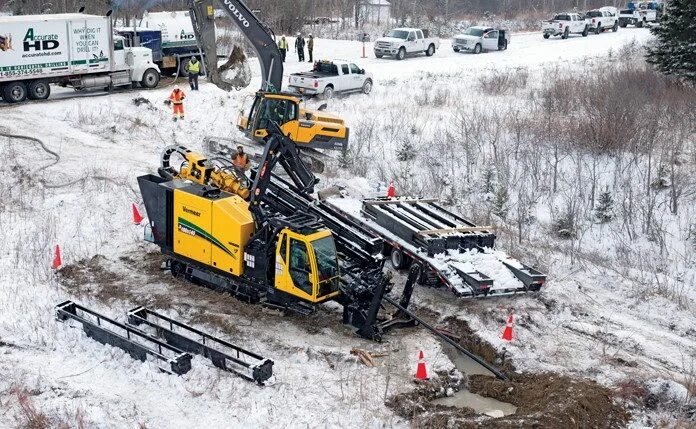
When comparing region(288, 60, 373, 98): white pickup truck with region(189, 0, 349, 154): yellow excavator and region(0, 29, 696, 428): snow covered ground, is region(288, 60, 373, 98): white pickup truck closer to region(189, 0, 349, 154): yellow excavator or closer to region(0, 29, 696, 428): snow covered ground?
region(189, 0, 349, 154): yellow excavator

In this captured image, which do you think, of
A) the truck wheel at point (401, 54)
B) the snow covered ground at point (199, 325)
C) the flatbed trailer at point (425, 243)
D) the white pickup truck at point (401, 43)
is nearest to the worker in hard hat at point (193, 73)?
the snow covered ground at point (199, 325)

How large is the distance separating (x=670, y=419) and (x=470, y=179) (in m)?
13.0

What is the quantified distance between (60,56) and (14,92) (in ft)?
7.08

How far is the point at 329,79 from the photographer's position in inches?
1198

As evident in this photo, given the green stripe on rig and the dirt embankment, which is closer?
the dirt embankment

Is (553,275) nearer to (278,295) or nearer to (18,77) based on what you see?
(278,295)

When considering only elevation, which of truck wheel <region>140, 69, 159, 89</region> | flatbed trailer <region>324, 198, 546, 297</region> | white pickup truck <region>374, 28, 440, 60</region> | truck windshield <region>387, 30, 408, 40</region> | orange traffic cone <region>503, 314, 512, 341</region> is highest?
truck windshield <region>387, 30, 408, 40</region>

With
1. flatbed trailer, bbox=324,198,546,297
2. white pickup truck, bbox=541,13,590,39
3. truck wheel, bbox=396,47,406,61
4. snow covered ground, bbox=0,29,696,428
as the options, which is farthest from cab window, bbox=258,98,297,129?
white pickup truck, bbox=541,13,590,39

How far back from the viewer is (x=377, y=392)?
1207 cm

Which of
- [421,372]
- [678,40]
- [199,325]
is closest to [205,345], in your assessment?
[199,325]

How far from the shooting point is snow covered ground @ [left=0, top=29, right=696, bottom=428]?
11.5 m

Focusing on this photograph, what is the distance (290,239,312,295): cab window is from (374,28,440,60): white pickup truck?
28219 millimetres

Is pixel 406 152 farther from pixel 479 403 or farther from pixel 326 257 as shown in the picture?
pixel 479 403

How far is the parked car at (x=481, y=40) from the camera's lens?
4322 centimetres
